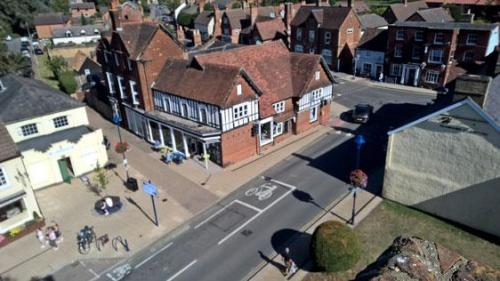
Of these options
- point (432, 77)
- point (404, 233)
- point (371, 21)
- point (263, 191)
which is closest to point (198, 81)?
point (263, 191)

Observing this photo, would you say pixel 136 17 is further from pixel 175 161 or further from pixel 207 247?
pixel 207 247

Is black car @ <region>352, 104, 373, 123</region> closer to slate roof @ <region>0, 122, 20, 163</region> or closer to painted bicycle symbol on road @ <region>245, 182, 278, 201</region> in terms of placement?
painted bicycle symbol on road @ <region>245, 182, 278, 201</region>

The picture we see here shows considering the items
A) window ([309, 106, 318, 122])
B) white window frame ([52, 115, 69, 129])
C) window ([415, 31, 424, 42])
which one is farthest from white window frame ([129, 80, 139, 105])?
window ([415, 31, 424, 42])

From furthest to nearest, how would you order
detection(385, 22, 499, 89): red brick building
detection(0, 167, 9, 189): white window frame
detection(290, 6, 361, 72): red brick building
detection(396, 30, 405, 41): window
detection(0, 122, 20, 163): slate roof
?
detection(290, 6, 361, 72): red brick building, detection(396, 30, 405, 41): window, detection(385, 22, 499, 89): red brick building, detection(0, 167, 9, 189): white window frame, detection(0, 122, 20, 163): slate roof

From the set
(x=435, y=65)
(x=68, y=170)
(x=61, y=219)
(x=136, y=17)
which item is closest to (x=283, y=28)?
(x=435, y=65)

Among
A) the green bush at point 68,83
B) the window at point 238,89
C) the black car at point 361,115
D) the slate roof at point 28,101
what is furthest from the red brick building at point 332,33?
the slate roof at point 28,101

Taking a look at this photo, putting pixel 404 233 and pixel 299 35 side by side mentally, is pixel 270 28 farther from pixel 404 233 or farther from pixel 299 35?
pixel 404 233
